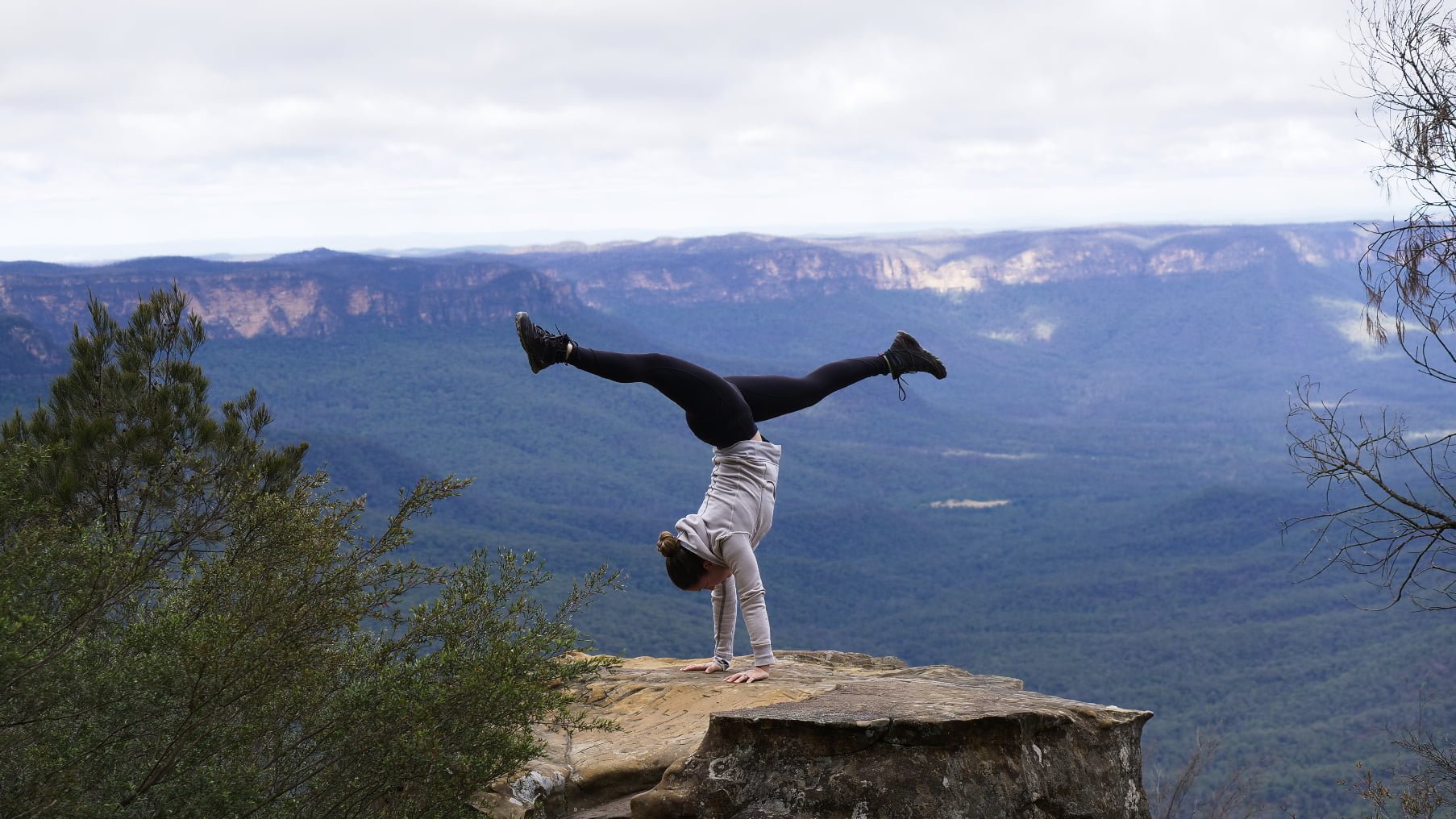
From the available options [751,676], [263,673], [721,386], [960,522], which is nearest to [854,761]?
[751,676]

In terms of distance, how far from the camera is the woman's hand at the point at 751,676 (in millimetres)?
8367

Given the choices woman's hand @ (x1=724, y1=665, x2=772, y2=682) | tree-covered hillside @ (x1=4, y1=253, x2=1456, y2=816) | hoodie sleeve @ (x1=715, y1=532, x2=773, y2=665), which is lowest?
tree-covered hillside @ (x1=4, y1=253, x2=1456, y2=816)

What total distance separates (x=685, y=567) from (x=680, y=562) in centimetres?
5

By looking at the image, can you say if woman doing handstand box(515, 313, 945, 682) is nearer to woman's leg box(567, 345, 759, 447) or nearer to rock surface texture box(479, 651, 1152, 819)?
woman's leg box(567, 345, 759, 447)

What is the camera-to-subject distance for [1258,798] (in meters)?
37.9

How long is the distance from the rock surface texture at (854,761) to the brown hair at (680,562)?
31.6 inches

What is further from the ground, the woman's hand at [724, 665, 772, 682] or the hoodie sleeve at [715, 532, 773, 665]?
the hoodie sleeve at [715, 532, 773, 665]

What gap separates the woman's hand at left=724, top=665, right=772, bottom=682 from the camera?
8367mm

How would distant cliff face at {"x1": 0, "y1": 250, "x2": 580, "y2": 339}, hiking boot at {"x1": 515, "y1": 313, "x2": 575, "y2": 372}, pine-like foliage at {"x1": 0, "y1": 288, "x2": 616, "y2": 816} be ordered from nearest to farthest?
pine-like foliage at {"x1": 0, "y1": 288, "x2": 616, "y2": 816} → hiking boot at {"x1": 515, "y1": 313, "x2": 575, "y2": 372} → distant cliff face at {"x1": 0, "y1": 250, "x2": 580, "y2": 339}

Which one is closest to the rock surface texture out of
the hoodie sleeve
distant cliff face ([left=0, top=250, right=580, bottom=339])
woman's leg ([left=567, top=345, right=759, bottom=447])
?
the hoodie sleeve

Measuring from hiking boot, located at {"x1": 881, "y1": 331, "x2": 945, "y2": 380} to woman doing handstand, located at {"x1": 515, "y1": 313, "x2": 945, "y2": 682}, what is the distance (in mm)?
455

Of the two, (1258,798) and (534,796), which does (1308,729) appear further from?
(534,796)

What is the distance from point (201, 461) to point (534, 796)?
5.16 m

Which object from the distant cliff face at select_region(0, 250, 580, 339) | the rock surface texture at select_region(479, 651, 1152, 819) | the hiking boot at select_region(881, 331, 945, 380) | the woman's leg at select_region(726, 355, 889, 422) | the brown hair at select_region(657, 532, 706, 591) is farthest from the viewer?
the distant cliff face at select_region(0, 250, 580, 339)
